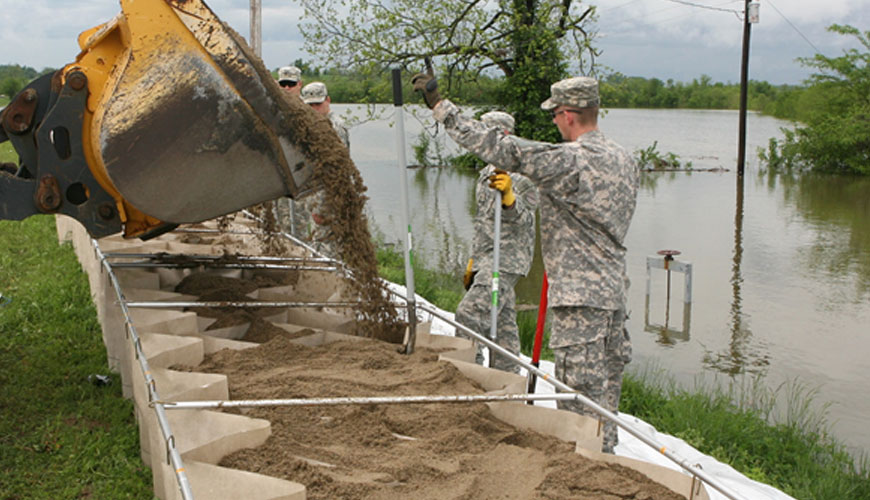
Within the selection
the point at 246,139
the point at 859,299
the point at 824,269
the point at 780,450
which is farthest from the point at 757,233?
the point at 246,139

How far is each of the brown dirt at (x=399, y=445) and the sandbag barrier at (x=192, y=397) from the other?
66mm

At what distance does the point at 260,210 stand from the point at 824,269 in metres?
8.77

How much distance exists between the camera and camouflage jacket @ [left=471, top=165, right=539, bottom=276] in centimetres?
611

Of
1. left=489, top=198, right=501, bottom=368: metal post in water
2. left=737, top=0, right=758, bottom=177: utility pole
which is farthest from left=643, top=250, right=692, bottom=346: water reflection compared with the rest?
left=737, top=0, right=758, bottom=177: utility pole

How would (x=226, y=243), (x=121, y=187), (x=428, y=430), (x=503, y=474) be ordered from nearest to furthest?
(x=503, y=474) < (x=428, y=430) < (x=121, y=187) < (x=226, y=243)

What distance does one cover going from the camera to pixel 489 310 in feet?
20.0

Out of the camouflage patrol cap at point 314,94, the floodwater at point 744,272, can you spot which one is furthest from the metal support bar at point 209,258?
the camouflage patrol cap at point 314,94

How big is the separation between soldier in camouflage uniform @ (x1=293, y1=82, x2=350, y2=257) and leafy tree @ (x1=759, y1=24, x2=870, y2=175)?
22222 mm

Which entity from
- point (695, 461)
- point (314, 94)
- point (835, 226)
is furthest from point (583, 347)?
point (835, 226)

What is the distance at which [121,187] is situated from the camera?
3697 millimetres

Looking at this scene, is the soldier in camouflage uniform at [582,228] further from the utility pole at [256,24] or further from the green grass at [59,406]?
the utility pole at [256,24]

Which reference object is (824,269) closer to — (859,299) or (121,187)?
(859,299)

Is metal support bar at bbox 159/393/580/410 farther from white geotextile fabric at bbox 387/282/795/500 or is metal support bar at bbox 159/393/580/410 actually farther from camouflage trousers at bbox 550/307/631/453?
white geotextile fabric at bbox 387/282/795/500

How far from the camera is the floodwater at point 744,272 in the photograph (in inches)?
303
